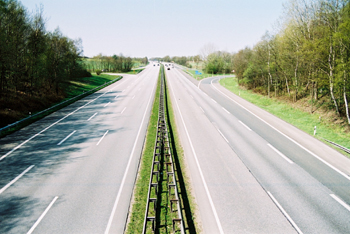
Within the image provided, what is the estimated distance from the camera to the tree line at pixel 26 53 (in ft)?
69.9

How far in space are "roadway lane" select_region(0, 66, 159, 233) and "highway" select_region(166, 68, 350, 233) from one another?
3894 mm

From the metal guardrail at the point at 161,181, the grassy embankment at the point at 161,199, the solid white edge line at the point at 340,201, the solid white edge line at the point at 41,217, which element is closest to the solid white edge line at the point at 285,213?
the solid white edge line at the point at 340,201

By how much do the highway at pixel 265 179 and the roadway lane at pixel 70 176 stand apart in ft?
12.8

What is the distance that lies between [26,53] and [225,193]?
92.3 ft

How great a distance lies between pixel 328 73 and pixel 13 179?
2802 cm

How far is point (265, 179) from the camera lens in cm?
1170

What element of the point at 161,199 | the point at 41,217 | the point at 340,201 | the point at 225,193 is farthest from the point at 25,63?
the point at 340,201

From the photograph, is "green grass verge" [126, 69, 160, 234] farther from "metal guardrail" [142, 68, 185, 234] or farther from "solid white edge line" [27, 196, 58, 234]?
"solid white edge line" [27, 196, 58, 234]

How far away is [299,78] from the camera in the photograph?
29672 millimetres

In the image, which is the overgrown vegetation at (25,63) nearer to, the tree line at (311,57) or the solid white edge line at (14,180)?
the solid white edge line at (14,180)

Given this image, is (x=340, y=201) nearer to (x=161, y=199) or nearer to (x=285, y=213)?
(x=285, y=213)

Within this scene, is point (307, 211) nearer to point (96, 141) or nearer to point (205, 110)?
point (96, 141)

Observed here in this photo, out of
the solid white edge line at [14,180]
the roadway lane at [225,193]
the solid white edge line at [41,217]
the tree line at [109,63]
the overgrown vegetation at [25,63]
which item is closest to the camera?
the solid white edge line at [41,217]

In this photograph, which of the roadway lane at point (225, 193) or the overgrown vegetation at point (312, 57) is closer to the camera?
the roadway lane at point (225, 193)
